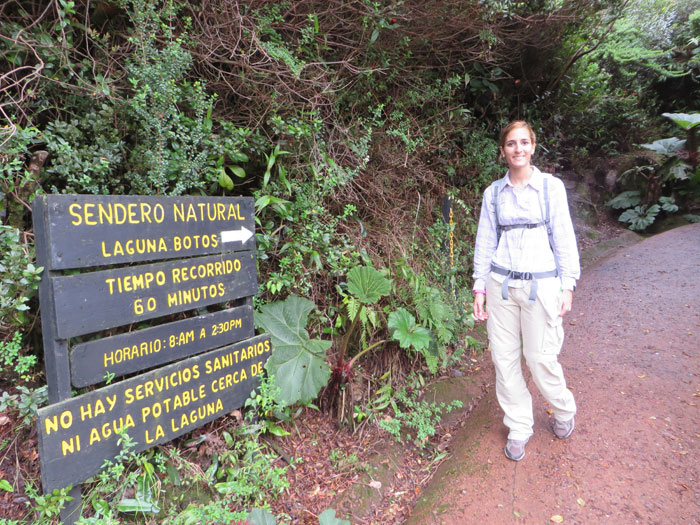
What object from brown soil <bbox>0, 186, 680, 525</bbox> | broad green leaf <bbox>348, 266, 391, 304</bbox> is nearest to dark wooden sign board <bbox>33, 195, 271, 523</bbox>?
brown soil <bbox>0, 186, 680, 525</bbox>

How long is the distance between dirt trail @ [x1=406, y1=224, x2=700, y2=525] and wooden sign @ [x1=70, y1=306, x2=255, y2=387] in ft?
5.27

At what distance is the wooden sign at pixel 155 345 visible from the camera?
1.93 m

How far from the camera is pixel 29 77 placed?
84.9 inches

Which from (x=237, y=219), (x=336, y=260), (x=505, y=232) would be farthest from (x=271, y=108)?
(x=505, y=232)

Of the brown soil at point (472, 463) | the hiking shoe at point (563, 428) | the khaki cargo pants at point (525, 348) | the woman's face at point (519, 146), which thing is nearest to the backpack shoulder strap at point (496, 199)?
the woman's face at point (519, 146)

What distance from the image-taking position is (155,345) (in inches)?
85.3

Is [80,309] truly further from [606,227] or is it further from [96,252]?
[606,227]

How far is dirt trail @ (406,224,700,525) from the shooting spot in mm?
2393

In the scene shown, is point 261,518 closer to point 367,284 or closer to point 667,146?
point 367,284

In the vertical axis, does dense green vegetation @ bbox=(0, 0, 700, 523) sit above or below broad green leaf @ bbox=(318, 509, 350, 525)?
above

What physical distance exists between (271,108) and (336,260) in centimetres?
121

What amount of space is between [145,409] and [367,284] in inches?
61.7

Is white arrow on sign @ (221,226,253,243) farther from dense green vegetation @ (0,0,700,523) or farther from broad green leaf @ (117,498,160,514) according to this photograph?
broad green leaf @ (117,498,160,514)

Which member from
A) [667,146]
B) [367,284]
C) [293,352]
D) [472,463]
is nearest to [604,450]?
[472,463]
